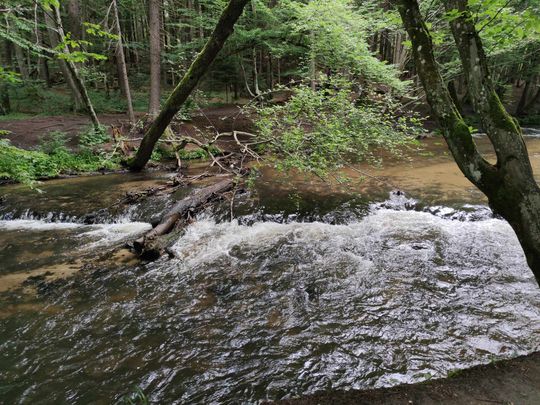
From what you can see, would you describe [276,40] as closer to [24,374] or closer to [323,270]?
[323,270]

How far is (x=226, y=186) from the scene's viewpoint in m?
10.1

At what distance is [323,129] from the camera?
7.51 metres

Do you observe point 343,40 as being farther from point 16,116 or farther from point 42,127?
point 16,116

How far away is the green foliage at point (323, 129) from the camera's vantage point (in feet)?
24.7

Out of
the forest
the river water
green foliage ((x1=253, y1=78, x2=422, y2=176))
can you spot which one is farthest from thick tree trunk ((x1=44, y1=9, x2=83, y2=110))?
Answer: green foliage ((x1=253, y1=78, x2=422, y2=176))

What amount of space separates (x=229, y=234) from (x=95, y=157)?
9.16m

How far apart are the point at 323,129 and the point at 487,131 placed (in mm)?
4405

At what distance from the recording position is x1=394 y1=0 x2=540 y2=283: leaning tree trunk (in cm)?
309

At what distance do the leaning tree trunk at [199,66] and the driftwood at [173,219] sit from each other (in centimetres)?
218

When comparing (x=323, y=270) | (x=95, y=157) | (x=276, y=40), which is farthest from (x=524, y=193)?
(x=276, y=40)

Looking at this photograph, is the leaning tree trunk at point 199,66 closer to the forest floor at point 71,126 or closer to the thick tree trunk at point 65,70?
the forest floor at point 71,126

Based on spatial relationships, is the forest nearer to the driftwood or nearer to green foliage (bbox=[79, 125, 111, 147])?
the driftwood

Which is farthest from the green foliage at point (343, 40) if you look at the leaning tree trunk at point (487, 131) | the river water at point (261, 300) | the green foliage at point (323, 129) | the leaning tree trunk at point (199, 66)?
the leaning tree trunk at point (487, 131)

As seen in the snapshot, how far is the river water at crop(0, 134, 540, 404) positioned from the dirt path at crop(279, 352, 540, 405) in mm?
351
